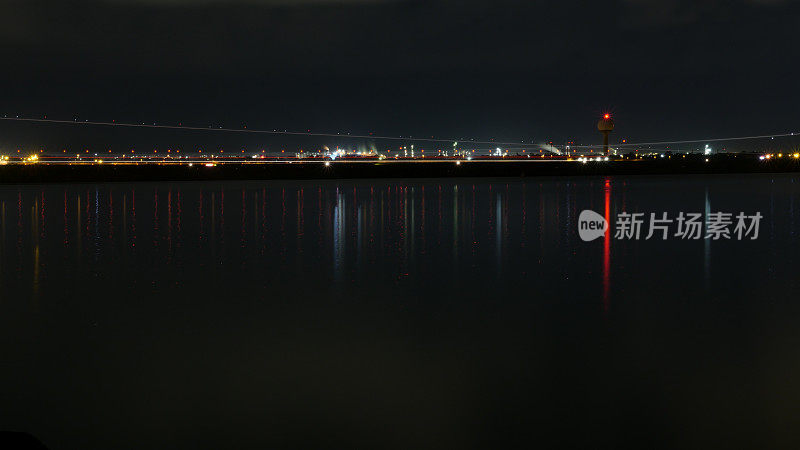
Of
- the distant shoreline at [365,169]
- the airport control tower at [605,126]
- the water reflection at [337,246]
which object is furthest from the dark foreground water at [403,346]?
the airport control tower at [605,126]

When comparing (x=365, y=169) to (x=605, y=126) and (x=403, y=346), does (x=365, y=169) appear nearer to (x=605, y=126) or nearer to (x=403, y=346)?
(x=605, y=126)

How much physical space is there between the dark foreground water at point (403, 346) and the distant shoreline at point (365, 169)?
78.6m

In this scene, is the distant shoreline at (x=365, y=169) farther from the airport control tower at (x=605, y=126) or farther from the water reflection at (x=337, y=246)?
the water reflection at (x=337, y=246)

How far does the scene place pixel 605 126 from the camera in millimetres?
151000

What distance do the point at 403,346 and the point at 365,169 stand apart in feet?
333

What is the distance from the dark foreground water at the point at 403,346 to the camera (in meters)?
6.59

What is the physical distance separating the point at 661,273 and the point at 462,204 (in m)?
23.1

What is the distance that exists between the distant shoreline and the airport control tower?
23854 millimetres

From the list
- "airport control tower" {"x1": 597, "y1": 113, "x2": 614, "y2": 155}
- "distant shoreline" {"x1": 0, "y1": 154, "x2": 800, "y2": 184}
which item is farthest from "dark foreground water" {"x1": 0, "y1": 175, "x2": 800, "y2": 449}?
"airport control tower" {"x1": 597, "y1": 113, "x2": 614, "y2": 155}

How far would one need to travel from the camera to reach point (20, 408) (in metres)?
7.02

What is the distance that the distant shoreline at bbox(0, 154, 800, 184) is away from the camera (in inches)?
3659

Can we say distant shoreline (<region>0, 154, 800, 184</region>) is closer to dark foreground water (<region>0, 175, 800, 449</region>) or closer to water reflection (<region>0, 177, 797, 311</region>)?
water reflection (<region>0, 177, 797, 311</region>)

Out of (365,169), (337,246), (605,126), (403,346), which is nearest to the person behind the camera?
(403,346)

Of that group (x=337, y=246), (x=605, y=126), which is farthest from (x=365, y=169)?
(x=337, y=246)
